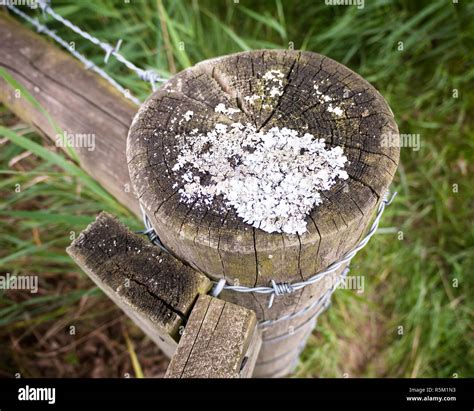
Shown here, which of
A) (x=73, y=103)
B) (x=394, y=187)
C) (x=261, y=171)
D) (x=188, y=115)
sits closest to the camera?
(x=261, y=171)

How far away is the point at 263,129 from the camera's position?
41.3 inches

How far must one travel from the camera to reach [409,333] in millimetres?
2436

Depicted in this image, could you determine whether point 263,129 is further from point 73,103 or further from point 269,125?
point 73,103

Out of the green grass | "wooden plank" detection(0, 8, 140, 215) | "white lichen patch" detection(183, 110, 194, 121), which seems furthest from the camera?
the green grass

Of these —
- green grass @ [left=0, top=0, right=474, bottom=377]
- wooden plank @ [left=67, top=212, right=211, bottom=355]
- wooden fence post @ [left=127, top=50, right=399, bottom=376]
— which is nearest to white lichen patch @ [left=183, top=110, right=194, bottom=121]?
wooden fence post @ [left=127, top=50, right=399, bottom=376]

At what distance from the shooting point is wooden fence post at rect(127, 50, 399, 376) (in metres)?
Result: 0.94

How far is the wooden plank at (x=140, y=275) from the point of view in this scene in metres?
1.04

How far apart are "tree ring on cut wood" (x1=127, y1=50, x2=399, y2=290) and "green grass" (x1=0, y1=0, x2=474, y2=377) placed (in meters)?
1.04

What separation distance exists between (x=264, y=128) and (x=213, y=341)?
0.48m

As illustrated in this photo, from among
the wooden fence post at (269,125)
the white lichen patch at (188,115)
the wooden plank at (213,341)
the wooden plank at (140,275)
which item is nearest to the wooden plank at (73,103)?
the wooden fence post at (269,125)

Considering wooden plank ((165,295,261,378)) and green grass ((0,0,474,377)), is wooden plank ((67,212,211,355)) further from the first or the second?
green grass ((0,0,474,377))

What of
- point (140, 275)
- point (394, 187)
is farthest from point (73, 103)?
point (394, 187)

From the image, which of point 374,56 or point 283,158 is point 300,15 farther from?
point 283,158

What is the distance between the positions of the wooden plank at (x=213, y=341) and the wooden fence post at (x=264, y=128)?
0.25ft
